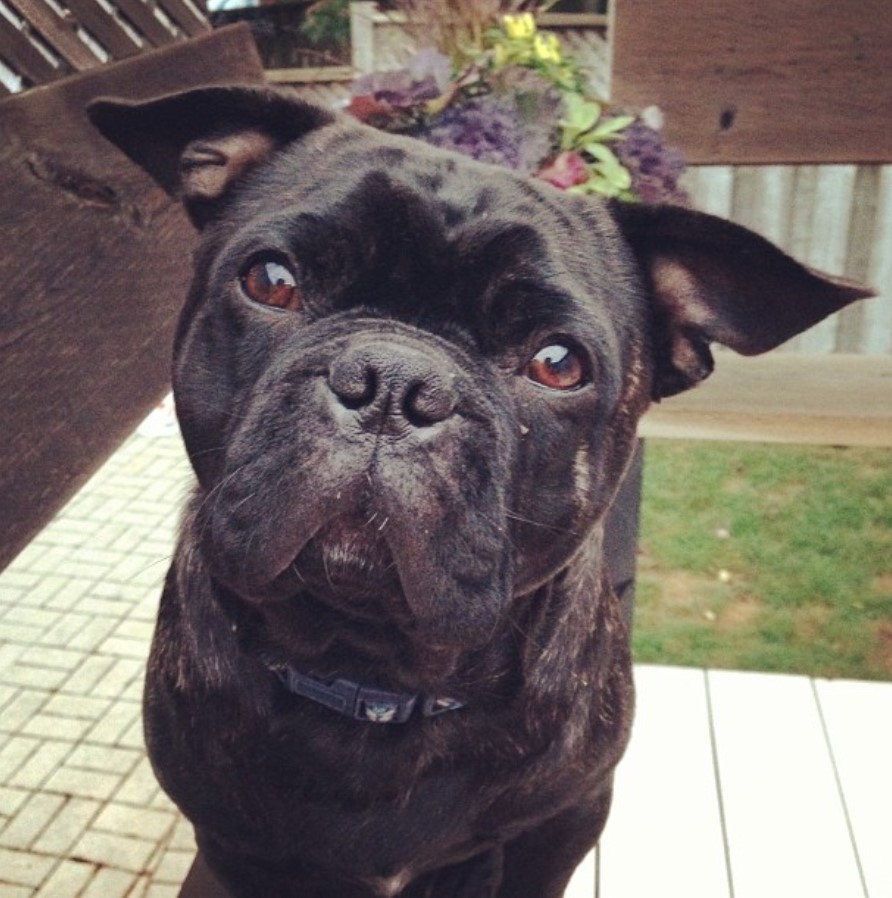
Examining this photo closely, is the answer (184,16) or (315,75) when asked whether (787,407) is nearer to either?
(184,16)

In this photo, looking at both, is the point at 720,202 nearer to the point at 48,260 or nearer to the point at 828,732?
the point at 828,732

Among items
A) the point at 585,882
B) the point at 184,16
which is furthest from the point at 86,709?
the point at 184,16

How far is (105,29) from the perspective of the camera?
4.56 feet

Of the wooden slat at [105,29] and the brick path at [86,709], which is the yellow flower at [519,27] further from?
the brick path at [86,709]

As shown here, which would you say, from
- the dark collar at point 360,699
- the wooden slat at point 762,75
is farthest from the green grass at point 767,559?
the dark collar at point 360,699

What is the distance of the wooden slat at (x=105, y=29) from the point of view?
52.6 inches

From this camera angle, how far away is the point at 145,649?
3.04m

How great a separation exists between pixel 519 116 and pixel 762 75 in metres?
0.57

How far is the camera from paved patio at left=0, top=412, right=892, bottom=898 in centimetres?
193

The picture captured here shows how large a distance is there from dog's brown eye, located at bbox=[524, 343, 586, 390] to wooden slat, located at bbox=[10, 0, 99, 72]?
2.16 feet

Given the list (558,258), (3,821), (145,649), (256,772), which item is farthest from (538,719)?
(145,649)

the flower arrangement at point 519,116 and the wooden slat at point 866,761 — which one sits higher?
the flower arrangement at point 519,116

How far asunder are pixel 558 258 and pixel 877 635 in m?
2.42

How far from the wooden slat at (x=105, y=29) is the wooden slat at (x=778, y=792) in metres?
1.60
